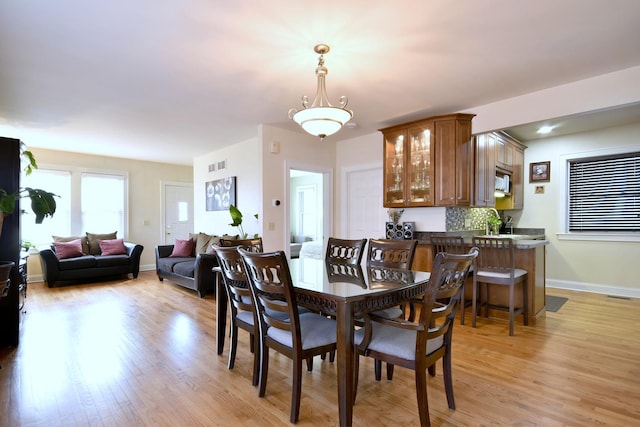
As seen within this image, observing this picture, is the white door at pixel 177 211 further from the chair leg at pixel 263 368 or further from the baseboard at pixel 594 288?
the baseboard at pixel 594 288

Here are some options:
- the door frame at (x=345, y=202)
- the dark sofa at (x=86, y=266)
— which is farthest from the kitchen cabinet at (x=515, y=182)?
the dark sofa at (x=86, y=266)

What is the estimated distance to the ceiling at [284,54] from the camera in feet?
6.94

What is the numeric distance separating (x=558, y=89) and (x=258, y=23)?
3.02 meters

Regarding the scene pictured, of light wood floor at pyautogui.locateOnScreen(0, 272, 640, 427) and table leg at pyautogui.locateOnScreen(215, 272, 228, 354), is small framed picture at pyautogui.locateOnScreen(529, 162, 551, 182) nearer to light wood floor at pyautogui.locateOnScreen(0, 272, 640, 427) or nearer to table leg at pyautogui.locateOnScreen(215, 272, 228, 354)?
light wood floor at pyautogui.locateOnScreen(0, 272, 640, 427)

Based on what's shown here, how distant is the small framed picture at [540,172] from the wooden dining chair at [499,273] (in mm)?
2581

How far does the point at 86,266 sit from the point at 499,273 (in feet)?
20.8

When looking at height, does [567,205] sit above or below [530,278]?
above

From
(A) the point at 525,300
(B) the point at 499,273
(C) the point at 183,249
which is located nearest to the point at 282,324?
(B) the point at 499,273

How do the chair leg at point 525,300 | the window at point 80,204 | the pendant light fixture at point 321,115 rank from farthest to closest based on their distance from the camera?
the window at point 80,204, the chair leg at point 525,300, the pendant light fixture at point 321,115

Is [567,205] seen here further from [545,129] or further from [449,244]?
[449,244]

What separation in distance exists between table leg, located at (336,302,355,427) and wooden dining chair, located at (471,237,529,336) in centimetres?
224

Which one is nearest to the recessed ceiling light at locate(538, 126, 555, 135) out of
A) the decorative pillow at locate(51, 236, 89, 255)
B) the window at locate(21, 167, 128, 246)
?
the window at locate(21, 167, 128, 246)

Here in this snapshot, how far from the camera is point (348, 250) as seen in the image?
124 inches

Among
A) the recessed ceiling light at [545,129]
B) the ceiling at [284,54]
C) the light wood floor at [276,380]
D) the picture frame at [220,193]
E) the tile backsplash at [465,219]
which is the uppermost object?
the ceiling at [284,54]
